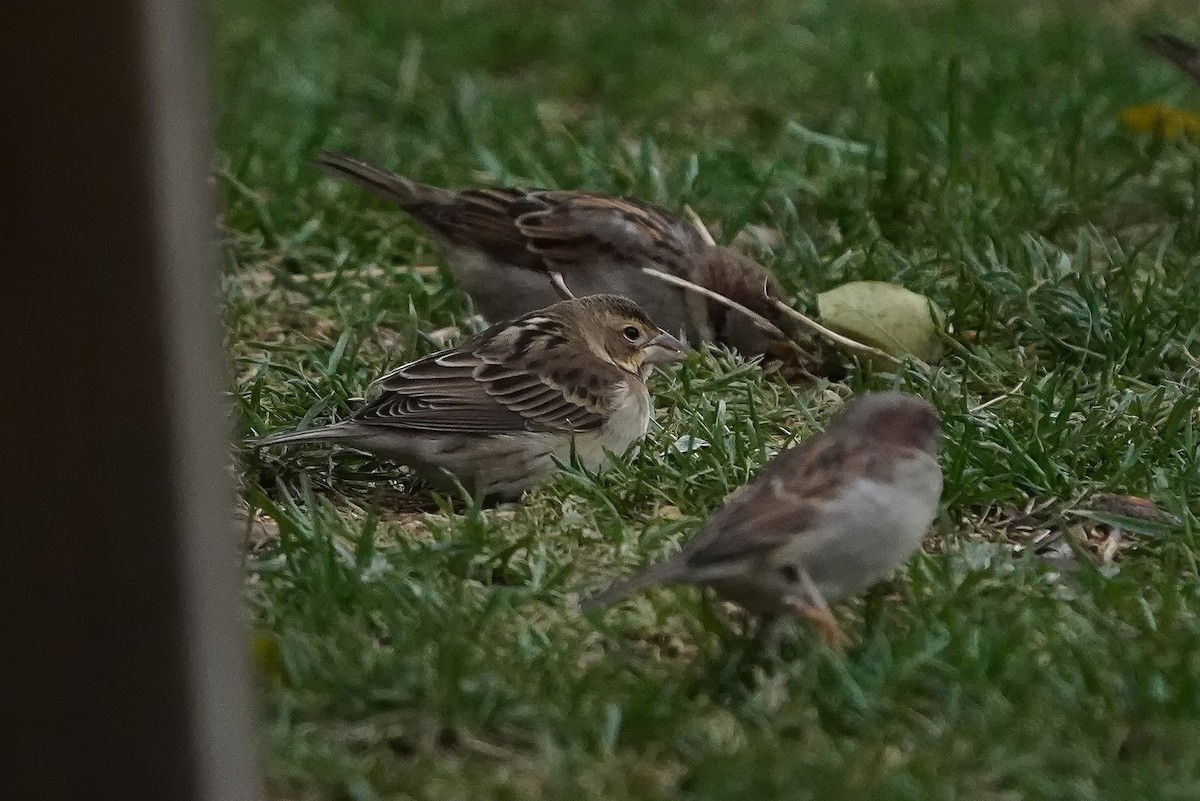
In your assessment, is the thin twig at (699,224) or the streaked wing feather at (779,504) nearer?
the streaked wing feather at (779,504)

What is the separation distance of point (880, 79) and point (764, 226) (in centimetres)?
129

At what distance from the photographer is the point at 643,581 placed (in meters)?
3.65

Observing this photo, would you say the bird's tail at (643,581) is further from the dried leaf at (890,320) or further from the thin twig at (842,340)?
the dried leaf at (890,320)

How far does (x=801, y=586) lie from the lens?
12.1 ft

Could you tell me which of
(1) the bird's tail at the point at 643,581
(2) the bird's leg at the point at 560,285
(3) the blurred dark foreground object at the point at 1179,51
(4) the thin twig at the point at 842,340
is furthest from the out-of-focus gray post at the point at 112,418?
(3) the blurred dark foreground object at the point at 1179,51

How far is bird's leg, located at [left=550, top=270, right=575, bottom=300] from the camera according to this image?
635 cm

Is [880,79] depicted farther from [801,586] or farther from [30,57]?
[30,57]

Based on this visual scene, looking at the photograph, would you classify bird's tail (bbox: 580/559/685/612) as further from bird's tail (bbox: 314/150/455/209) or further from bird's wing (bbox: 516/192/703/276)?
bird's tail (bbox: 314/150/455/209)

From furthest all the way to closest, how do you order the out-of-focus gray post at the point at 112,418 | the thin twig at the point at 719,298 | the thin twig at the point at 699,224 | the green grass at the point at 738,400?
1. the thin twig at the point at 699,224
2. the thin twig at the point at 719,298
3. the green grass at the point at 738,400
4. the out-of-focus gray post at the point at 112,418

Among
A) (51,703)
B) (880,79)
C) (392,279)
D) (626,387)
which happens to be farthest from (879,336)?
(51,703)

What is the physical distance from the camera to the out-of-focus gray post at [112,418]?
2.48 meters

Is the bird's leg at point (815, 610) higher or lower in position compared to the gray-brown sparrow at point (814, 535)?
lower

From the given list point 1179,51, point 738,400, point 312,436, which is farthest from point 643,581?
point 1179,51

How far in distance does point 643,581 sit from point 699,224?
10.6 feet
